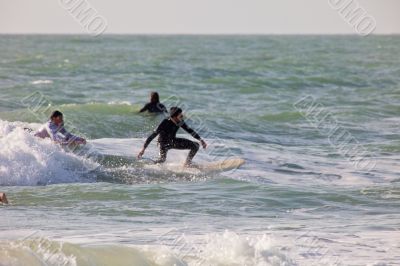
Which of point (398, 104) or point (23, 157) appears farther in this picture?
point (398, 104)

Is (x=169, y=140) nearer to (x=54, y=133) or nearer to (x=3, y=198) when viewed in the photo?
(x=54, y=133)

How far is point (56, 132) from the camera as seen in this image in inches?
658

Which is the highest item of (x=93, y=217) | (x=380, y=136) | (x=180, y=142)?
(x=380, y=136)

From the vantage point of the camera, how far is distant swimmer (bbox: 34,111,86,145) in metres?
16.4

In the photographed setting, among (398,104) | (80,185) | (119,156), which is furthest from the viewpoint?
(398,104)

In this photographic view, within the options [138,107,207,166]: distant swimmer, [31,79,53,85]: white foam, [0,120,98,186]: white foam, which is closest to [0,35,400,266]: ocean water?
[0,120,98,186]: white foam

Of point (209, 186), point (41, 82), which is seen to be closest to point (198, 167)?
point (209, 186)

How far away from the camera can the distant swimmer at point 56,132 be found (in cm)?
1642

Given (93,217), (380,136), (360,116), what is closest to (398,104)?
(360,116)

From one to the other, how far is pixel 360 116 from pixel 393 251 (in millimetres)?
18050

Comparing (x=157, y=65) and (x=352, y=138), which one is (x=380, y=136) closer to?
(x=352, y=138)

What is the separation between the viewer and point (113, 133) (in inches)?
898

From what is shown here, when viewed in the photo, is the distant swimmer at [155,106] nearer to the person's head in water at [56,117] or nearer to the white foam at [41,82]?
the person's head in water at [56,117]

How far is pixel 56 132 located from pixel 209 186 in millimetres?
3178
